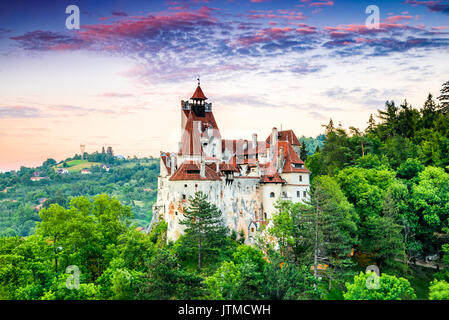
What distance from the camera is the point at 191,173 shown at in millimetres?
43938

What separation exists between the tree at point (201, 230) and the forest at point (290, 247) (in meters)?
0.12

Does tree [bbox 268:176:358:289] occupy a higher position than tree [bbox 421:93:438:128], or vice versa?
tree [bbox 421:93:438:128]

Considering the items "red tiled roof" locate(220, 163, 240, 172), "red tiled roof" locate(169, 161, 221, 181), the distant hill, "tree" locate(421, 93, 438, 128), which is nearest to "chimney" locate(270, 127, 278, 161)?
"red tiled roof" locate(220, 163, 240, 172)

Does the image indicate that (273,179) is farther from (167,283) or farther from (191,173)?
(167,283)

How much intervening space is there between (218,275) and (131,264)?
32.4 feet

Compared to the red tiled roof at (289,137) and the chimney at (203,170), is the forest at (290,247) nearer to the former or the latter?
the chimney at (203,170)

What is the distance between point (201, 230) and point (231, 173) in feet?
29.5

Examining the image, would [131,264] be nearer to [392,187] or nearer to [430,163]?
[392,187]

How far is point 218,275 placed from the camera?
113 feet

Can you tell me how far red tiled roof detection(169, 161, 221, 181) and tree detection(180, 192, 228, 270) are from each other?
2139 millimetres

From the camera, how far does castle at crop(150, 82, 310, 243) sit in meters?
44.2

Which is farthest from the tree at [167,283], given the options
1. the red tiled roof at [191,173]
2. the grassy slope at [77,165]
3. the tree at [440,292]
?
the grassy slope at [77,165]

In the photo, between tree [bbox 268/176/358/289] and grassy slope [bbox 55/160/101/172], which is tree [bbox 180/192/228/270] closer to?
tree [bbox 268/176/358/289]
